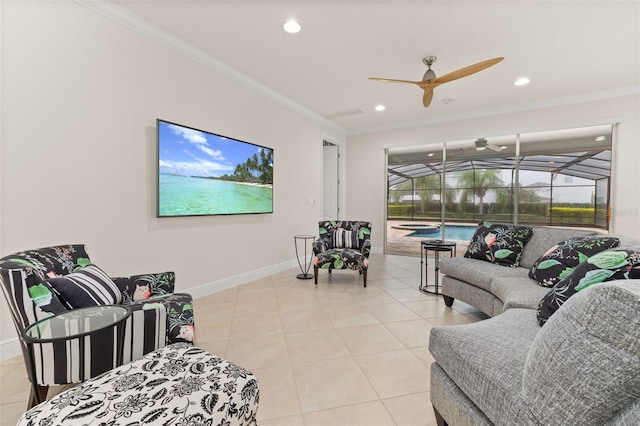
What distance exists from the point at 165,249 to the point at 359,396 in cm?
241

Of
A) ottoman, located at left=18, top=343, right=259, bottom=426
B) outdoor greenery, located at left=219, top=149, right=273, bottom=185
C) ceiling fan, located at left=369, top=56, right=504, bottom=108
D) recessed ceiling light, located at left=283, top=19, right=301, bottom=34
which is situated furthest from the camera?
outdoor greenery, located at left=219, top=149, right=273, bottom=185

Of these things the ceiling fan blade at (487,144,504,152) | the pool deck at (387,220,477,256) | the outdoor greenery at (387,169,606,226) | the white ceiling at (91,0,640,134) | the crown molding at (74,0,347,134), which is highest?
the white ceiling at (91,0,640,134)

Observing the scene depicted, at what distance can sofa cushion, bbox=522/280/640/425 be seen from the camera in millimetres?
639

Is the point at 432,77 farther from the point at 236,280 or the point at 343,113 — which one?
the point at 236,280

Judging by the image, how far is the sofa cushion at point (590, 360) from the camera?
639 millimetres

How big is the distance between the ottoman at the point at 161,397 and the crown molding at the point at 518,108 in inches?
229

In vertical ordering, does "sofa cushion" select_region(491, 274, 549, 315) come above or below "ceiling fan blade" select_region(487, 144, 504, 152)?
below

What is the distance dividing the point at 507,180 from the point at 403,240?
268 cm

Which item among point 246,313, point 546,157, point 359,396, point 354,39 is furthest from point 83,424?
point 546,157

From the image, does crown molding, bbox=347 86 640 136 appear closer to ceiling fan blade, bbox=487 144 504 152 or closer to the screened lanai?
the screened lanai

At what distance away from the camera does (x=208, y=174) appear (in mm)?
3293

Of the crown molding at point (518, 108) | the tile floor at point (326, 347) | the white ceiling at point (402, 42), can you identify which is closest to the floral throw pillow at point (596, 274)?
the tile floor at point (326, 347)

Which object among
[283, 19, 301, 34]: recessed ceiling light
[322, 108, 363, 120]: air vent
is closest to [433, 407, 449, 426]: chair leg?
[283, 19, 301, 34]: recessed ceiling light

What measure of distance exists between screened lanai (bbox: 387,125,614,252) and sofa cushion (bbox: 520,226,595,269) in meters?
2.75
